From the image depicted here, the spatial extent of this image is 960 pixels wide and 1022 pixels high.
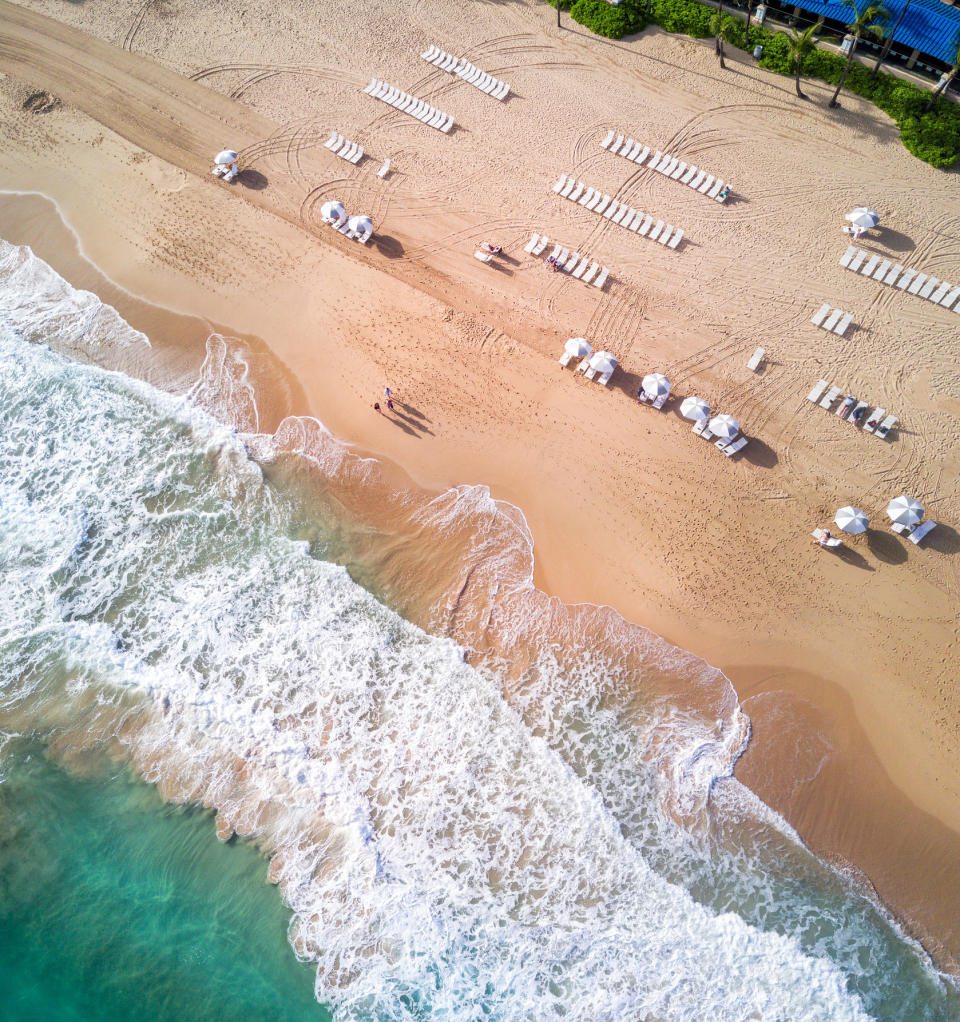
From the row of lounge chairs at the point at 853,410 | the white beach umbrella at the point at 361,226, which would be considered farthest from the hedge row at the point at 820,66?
the white beach umbrella at the point at 361,226

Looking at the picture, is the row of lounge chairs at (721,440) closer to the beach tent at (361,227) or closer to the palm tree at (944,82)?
the beach tent at (361,227)

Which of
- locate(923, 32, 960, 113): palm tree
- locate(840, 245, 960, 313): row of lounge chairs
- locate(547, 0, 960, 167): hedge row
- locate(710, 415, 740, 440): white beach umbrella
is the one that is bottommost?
locate(710, 415, 740, 440): white beach umbrella

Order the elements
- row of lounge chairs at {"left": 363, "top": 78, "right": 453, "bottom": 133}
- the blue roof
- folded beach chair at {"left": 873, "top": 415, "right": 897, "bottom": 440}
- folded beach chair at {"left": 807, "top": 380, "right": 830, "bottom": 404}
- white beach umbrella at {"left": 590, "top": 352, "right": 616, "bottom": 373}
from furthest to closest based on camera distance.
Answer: row of lounge chairs at {"left": 363, "top": 78, "right": 453, "bottom": 133} < the blue roof < folded beach chair at {"left": 807, "top": 380, "right": 830, "bottom": 404} < white beach umbrella at {"left": 590, "top": 352, "right": 616, "bottom": 373} < folded beach chair at {"left": 873, "top": 415, "right": 897, "bottom": 440}

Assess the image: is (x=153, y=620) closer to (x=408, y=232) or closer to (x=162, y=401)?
(x=162, y=401)

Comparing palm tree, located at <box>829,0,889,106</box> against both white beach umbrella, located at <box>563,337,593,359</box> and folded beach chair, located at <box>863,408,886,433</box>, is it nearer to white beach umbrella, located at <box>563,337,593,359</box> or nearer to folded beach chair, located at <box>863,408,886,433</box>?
folded beach chair, located at <box>863,408,886,433</box>

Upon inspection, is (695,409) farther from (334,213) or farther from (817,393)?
(334,213)

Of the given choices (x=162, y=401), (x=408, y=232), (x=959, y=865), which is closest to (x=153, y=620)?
(x=162, y=401)

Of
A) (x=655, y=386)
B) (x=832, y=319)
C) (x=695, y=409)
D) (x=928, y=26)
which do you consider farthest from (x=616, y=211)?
(x=928, y=26)

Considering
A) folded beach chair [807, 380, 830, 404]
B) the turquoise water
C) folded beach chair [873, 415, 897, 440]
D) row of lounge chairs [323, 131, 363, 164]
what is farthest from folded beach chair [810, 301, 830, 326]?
the turquoise water
